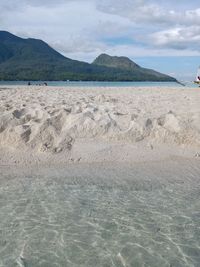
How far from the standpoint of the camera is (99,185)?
29.8 ft

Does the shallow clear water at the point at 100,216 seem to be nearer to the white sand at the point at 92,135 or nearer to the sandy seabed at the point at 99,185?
the sandy seabed at the point at 99,185

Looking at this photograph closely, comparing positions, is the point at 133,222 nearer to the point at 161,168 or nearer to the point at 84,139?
the point at 161,168

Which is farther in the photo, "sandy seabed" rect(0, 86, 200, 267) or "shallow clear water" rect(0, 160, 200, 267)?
"sandy seabed" rect(0, 86, 200, 267)

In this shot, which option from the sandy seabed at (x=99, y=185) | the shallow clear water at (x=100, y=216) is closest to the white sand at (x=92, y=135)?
the sandy seabed at (x=99, y=185)

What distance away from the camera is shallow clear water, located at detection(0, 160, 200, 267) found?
5.91 metres

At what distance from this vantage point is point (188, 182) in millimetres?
9414

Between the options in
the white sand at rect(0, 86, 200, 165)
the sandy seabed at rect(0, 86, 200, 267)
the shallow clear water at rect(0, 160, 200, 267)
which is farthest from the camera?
the white sand at rect(0, 86, 200, 165)

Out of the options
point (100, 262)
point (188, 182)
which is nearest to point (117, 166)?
point (188, 182)

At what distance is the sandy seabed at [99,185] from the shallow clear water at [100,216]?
16mm

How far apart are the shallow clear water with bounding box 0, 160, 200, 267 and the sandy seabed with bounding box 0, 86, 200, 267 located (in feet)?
0.05

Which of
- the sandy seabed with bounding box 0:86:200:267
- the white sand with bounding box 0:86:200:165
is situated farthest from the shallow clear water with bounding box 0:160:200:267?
the white sand with bounding box 0:86:200:165

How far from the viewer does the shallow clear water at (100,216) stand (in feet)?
19.4

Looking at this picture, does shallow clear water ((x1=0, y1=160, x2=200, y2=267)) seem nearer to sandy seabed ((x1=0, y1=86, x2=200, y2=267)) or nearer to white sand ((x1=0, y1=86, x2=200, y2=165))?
sandy seabed ((x1=0, y1=86, x2=200, y2=267))

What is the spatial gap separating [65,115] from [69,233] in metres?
6.55
